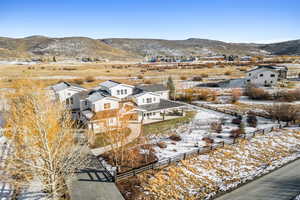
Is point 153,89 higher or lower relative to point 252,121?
higher

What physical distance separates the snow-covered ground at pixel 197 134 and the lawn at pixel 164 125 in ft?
3.79

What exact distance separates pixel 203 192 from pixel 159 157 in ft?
19.8

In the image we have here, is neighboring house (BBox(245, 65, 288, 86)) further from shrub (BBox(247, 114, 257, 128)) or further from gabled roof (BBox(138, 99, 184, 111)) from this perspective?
gabled roof (BBox(138, 99, 184, 111))

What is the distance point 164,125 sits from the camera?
1094 inches

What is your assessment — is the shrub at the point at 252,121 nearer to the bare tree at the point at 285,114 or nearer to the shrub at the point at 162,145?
the bare tree at the point at 285,114

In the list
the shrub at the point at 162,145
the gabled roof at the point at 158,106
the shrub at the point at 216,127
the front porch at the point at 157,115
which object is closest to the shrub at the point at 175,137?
the shrub at the point at 162,145

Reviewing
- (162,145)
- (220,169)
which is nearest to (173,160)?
(162,145)

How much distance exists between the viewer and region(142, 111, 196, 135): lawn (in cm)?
2564

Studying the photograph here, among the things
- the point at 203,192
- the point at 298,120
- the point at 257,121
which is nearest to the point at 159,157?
the point at 203,192

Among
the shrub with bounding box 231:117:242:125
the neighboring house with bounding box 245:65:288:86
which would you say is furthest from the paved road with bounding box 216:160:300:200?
the neighboring house with bounding box 245:65:288:86

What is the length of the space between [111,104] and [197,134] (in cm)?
1298

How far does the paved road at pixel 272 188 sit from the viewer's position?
43.5ft

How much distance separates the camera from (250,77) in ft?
184

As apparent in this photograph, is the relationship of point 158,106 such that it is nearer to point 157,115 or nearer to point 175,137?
point 157,115
